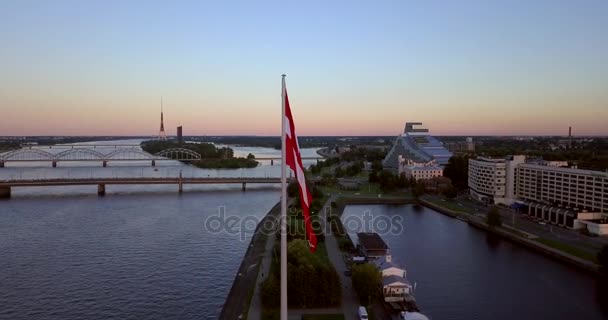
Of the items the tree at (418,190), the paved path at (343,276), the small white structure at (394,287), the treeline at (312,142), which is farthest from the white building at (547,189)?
the treeline at (312,142)

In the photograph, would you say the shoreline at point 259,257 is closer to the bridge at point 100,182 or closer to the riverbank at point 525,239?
the riverbank at point 525,239

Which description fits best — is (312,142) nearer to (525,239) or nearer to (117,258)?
Answer: (525,239)

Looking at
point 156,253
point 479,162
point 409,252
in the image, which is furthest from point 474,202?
point 156,253

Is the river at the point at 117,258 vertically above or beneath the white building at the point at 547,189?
beneath

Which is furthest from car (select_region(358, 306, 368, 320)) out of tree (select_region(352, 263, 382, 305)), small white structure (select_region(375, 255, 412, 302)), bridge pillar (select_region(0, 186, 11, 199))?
bridge pillar (select_region(0, 186, 11, 199))

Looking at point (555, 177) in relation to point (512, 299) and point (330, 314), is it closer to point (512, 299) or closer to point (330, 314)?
point (512, 299)

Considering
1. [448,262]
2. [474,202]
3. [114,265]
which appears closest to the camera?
[114,265]
